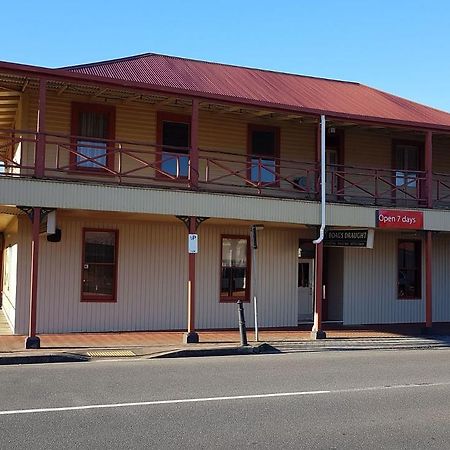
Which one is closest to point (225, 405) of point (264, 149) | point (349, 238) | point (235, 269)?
point (349, 238)

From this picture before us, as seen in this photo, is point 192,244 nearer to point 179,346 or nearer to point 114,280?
point 179,346

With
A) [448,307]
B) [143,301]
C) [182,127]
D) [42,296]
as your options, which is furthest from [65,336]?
[448,307]

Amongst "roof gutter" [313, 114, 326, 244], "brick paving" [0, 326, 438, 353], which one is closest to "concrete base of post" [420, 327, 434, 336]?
"brick paving" [0, 326, 438, 353]

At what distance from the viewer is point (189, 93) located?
47.7ft

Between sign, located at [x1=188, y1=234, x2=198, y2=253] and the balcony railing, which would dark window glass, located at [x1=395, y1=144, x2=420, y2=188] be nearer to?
the balcony railing

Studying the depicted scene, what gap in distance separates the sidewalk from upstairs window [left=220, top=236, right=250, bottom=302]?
136cm

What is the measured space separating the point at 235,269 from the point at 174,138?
12.5 ft

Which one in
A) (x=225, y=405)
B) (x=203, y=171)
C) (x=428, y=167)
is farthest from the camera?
(x=203, y=171)

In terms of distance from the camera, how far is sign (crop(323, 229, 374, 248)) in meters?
16.2

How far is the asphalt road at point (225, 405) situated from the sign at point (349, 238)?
475 centimetres

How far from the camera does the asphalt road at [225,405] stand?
20.7 feet

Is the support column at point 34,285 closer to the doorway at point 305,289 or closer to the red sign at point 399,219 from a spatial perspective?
the red sign at point 399,219

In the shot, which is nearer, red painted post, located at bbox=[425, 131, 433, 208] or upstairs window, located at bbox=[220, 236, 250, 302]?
red painted post, located at bbox=[425, 131, 433, 208]

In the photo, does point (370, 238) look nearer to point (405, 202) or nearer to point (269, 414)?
point (405, 202)
